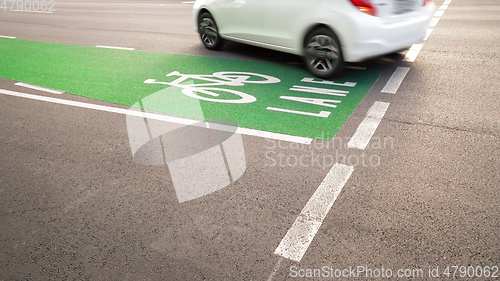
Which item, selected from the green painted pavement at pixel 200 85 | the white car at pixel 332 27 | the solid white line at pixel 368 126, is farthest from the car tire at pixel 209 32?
the solid white line at pixel 368 126

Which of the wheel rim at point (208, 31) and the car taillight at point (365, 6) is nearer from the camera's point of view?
the car taillight at point (365, 6)

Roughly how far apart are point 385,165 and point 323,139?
86 centimetres

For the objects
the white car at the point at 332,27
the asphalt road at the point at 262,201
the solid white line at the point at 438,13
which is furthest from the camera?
the solid white line at the point at 438,13

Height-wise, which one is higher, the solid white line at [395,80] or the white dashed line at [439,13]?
the white dashed line at [439,13]

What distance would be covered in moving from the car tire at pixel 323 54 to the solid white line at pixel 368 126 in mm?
1064

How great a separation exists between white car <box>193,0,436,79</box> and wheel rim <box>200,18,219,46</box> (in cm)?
97

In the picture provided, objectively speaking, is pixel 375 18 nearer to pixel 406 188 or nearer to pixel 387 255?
pixel 406 188

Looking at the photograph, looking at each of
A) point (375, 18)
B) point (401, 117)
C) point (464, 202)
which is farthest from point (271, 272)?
point (375, 18)

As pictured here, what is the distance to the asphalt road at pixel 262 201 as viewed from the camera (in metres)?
3.31

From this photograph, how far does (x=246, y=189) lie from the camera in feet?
13.9
